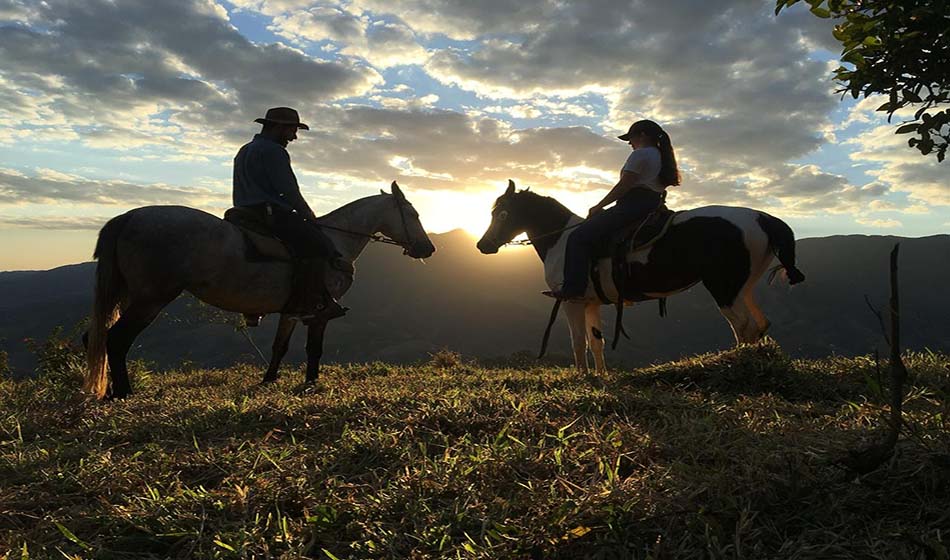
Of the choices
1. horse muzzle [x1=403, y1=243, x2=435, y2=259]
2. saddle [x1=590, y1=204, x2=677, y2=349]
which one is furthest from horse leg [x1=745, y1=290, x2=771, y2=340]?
horse muzzle [x1=403, y1=243, x2=435, y2=259]

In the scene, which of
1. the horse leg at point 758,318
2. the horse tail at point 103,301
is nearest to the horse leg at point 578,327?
the horse leg at point 758,318

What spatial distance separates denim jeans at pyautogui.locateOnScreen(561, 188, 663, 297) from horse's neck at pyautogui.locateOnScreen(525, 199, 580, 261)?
1.18 metres

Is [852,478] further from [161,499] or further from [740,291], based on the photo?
[740,291]

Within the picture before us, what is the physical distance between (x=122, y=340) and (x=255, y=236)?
2.01 metres

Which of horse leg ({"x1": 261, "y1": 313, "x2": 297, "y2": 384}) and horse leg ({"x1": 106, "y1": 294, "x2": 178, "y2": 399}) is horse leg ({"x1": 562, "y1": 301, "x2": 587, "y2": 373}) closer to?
horse leg ({"x1": 261, "y1": 313, "x2": 297, "y2": 384})

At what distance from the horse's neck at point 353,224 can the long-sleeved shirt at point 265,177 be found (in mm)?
1041

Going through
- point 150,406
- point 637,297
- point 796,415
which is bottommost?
point 150,406

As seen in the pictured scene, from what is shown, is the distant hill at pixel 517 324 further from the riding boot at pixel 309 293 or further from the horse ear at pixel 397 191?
the riding boot at pixel 309 293

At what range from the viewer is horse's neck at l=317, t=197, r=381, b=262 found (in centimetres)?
878

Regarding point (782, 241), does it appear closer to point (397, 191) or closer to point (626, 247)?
point (626, 247)

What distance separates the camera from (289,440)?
364 cm

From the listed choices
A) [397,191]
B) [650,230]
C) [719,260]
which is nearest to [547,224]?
[650,230]

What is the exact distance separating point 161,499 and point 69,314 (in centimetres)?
22714

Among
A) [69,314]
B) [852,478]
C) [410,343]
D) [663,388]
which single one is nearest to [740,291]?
[663,388]
